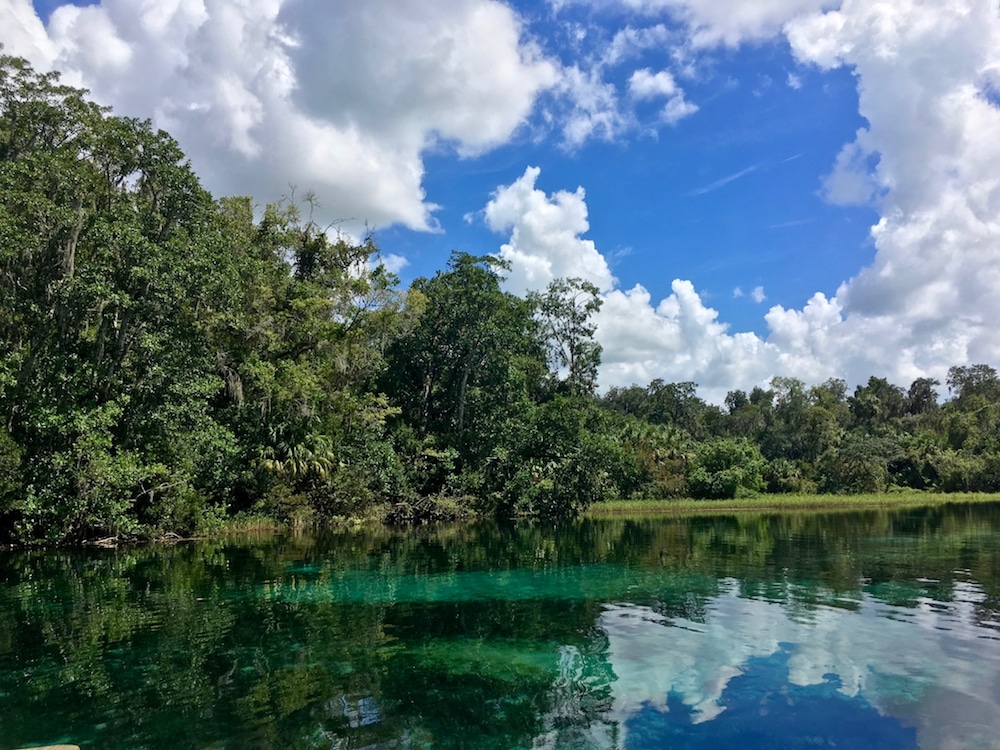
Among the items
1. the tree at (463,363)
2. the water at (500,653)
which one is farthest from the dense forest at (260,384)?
the water at (500,653)

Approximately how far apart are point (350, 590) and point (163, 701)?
7570mm

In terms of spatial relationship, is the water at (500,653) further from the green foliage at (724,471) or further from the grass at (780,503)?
the green foliage at (724,471)

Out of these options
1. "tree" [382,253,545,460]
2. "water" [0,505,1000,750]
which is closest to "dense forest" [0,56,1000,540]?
"tree" [382,253,545,460]

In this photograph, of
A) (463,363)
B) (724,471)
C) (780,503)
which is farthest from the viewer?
(724,471)

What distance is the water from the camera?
Answer: 23.0 ft

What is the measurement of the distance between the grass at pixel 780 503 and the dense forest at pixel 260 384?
2184 mm

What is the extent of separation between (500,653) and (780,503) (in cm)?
4309

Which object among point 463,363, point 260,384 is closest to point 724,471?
point 463,363

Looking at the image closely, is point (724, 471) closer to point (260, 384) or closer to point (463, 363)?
point (463, 363)

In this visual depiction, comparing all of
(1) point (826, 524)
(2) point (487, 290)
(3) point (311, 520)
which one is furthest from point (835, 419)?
(3) point (311, 520)

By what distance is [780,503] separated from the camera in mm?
47438

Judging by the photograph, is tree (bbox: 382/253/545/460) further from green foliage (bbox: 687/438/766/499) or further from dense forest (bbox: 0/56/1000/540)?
green foliage (bbox: 687/438/766/499)

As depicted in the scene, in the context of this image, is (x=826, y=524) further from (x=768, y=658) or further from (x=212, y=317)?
(x=212, y=317)

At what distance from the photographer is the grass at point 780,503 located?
146ft
